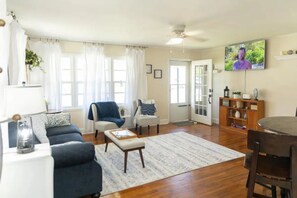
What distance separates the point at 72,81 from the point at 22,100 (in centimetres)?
Result: 388

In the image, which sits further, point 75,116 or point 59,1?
point 75,116

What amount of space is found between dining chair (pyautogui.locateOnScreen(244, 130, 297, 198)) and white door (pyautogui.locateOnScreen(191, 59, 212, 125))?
434 cm

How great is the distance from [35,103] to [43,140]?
4.77ft

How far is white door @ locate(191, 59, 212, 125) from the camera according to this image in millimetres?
6180

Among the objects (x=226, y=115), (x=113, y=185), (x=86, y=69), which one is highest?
(x=86, y=69)

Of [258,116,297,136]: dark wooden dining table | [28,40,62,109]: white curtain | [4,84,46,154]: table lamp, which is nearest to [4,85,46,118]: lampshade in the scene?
[4,84,46,154]: table lamp

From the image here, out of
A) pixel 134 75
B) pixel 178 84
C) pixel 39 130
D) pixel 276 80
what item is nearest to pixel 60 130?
pixel 39 130

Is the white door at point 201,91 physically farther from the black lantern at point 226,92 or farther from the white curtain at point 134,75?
the white curtain at point 134,75

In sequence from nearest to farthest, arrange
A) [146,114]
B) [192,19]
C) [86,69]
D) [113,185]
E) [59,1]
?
[59,1] < [113,185] < [192,19] < [86,69] < [146,114]

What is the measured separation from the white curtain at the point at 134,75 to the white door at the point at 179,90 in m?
1.13

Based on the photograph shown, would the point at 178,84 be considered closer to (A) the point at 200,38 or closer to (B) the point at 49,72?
(A) the point at 200,38

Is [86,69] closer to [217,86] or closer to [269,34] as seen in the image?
[217,86]

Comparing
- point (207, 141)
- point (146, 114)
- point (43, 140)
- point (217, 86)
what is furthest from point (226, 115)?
point (43, 140)

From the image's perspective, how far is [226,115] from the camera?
5.74m
